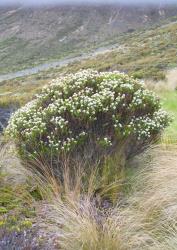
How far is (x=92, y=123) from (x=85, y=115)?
0.18m

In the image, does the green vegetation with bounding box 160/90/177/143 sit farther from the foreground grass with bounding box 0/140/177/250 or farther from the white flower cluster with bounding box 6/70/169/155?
the foreground grass with bounding box 0/140/177/250

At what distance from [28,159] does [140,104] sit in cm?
144

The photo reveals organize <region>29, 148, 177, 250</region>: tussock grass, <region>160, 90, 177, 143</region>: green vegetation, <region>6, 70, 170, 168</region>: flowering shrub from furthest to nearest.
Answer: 1. <region>160, 90, 177, 143</region>: green vegetation
2. <region>6, 70, 170, 168</region>: flowering shrub
3. <region>29, 148, 177, 250</region>: tussock grass

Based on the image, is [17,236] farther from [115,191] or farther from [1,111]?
[1,111]

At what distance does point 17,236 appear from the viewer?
13.9 ft

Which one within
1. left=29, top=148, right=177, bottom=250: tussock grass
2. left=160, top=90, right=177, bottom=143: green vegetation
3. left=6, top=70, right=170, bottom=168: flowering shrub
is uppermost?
left=6, top=70, right=170, bottom=168: flowering shrub

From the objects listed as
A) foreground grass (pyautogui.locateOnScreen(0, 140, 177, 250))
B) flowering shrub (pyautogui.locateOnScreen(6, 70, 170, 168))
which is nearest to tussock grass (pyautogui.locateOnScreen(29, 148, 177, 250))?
foreground grass (pyautogui.locateOnScreen(0, 140, 177, 250))

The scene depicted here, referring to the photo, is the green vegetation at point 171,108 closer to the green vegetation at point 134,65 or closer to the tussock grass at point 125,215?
the tussock grass at point 125,215

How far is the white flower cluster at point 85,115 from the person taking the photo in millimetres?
6043

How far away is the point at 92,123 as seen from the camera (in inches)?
243

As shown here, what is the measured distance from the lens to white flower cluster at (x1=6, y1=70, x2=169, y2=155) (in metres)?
6.04

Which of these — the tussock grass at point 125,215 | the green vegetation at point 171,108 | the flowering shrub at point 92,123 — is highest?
the flowering shrub at point 92,123

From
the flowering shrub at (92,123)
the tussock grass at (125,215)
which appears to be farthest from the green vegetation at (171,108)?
the tussock grass at (125,215)

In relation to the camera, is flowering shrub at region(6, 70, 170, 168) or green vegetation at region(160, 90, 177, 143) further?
green vegetation at region(160, 90, 177, 143)
